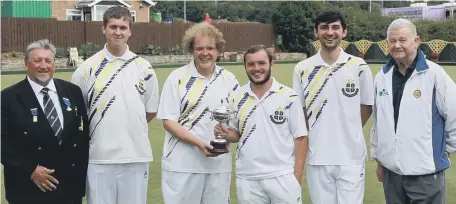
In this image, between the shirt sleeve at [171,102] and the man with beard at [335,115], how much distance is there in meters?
0.95

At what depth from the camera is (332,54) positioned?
479cm

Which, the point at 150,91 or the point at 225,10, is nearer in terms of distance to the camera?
the point at 150,91

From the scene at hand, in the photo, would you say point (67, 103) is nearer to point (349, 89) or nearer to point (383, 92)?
point (349, 89)

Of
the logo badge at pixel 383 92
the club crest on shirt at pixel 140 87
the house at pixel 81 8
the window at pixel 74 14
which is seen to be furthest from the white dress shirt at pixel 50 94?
the window at pixel 74 14

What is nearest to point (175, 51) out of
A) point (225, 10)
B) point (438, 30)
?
point (438, 30)

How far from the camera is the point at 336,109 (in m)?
4.71

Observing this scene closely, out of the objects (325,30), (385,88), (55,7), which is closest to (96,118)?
(325,30)

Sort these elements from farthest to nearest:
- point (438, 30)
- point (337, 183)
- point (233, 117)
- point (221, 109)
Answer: point (438, 30) < point (337, 183) < point (233, 117) < point (221, 109)

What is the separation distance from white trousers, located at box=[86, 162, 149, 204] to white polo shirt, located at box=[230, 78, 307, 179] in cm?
79

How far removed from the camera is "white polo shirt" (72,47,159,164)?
15.3 feet

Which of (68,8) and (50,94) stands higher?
(68,8)

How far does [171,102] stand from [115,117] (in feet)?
1.35

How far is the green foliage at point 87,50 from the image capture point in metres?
32.3

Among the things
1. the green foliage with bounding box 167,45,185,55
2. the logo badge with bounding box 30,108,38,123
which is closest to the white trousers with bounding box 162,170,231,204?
the logo badge with bounding box 30,108,38,123
